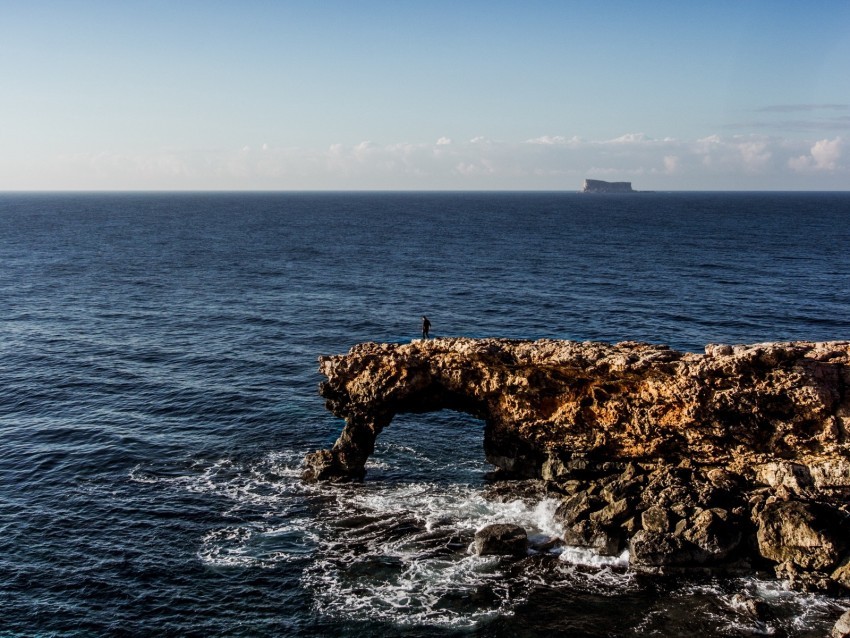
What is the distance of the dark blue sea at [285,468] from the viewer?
1259 inches

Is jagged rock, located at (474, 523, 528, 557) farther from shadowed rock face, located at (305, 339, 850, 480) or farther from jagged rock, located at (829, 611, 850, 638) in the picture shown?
jagged rock, located at (829, 611, 850, 638)

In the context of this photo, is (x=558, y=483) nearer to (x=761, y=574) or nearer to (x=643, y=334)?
(x=761, y=574)

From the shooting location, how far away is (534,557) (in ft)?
119

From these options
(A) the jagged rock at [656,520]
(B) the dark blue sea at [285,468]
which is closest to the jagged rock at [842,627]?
(B) the dark blue sea at [285,468]

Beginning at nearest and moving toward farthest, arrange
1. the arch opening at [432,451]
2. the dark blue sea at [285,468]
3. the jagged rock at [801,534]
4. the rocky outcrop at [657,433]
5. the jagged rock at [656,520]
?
the dark blue sea at [285,468] → the jagged rock at [801,534] → the rocky outcrop at [657,433] → the jagged rock at [656,520] → the arch opening at [432,451]

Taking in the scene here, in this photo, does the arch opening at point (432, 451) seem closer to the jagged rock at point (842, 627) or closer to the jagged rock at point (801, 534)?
the jagged rock at point (801, 534)

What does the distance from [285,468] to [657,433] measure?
979 inches

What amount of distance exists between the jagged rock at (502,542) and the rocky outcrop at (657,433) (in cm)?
268

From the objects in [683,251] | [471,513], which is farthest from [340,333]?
[683,251]

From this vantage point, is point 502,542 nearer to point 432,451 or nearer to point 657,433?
point 657,433

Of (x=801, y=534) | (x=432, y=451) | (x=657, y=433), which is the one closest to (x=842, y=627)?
(x=801, y=534)

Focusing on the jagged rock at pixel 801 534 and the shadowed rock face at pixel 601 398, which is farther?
the shadowed rock face at pixel 601 398

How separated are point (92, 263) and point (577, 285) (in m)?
90.9

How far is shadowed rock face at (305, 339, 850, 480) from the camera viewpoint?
118ft
